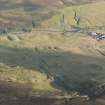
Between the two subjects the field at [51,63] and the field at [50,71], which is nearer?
the field at [50,71]

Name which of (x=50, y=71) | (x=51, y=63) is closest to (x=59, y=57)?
(x=51, y=63)

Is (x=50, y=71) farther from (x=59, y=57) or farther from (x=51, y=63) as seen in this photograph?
(x=59, y=57)

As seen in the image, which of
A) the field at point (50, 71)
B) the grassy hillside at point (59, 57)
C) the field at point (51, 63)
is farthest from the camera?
the grassy hillside at point (59, 57)

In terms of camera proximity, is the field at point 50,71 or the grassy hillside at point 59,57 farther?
the grassy hillside at point 59,57

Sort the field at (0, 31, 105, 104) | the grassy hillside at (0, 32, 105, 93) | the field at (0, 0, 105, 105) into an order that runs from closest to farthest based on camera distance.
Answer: the field at (0, 0, 105, 105) < the field at (0, 31, 105, 104) < the grassy hillside at (0, 32, 105, 93)

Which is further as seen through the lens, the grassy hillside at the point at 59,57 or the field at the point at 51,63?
the grassy hillside at the point at 59,57

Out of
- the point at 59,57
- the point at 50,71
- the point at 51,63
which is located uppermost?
the point at 50,71

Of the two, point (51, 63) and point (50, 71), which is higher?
point (50, 71)

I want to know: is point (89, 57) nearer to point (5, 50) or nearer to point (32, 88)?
point (5, 50)

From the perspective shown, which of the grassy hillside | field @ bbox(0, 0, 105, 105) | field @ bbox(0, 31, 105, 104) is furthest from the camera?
the grassy hillside

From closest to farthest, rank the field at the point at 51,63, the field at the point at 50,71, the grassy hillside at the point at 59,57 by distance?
1. the field at the point at 50,71
2. the field at the point at 51,63
3. the grassy hillside at the point at 59,57

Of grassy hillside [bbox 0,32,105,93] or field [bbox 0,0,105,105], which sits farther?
grassy hillside [bbox 0,32,105,93]

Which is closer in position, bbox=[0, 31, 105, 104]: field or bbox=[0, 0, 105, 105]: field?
bbox=[0, 0, 105, 105]: field
